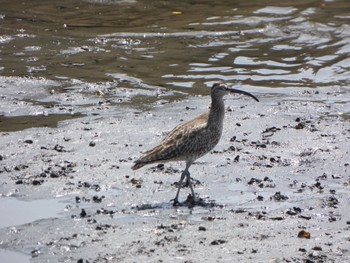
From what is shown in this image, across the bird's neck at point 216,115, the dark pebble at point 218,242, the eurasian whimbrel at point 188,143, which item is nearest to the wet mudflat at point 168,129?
the dark pebble at point 218,242

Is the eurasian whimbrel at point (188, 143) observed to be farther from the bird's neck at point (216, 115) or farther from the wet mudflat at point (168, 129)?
the wet mudflat at point (168, 129)

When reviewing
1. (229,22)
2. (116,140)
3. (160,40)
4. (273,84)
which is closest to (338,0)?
(229,22)

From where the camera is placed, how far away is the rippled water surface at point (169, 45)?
15.8 meters

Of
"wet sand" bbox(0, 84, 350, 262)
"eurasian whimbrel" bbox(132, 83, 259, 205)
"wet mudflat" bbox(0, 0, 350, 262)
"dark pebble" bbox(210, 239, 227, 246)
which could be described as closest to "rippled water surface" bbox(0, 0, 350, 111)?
"wet mudflat" bbox(0, 0, 350, 262)

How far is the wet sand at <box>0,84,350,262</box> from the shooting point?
29.9 ft

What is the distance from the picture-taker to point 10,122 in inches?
537

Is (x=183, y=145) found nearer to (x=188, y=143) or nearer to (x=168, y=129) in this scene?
(x=188, y=143)

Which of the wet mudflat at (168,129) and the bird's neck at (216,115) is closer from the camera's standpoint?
the wet mudflat at (168,129)

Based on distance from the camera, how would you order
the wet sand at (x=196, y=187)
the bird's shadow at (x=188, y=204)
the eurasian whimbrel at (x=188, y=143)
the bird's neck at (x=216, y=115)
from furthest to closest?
the bird's neck at (x=216, y=115), the eurasian whimbrel at (x=188, y=143), the bird's shadow at (x=188, y=204), the wet sand at (x=196, y=187)

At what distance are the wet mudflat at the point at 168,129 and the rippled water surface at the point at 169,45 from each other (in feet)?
0.15

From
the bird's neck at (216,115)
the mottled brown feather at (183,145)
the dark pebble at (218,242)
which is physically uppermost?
the bird's neck at (216,115)

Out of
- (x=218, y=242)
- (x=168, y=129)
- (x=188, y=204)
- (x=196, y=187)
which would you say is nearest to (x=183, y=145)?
(x=196, y=187)

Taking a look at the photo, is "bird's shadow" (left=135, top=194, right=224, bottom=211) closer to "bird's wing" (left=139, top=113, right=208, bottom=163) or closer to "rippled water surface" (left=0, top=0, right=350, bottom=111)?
"bird's wing" (left=139, top=113, right=208, bottom=163)

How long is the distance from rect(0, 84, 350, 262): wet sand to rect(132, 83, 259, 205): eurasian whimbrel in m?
0.39
